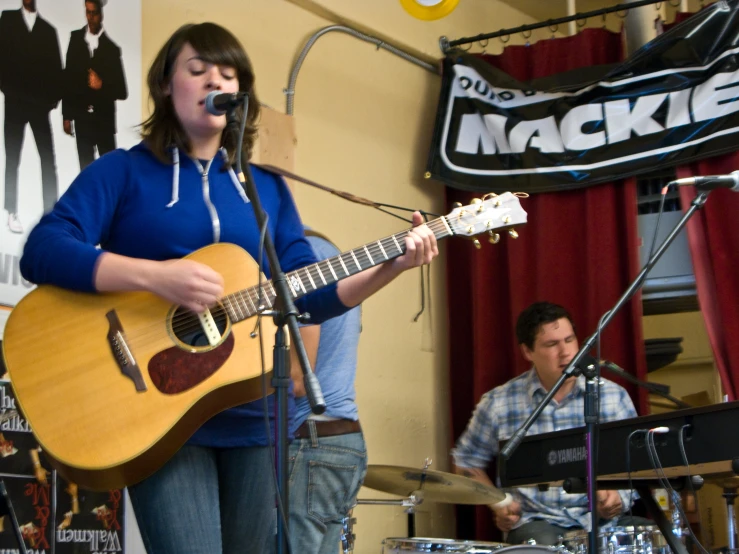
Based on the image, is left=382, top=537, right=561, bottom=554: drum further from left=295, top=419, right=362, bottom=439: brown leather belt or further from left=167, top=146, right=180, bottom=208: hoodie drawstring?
left=167, top=146, right=180, bottom=208: hoodie drawstring

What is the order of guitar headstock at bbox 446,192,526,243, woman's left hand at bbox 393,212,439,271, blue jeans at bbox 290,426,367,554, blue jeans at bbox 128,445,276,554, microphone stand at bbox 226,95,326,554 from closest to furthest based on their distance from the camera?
microphone stand at bbox 226,95,326,554 < blue jeans at bbox 128,445,276,554 < woman's left hand at bbox 393,212,439,271 < guitar headstock at bbox 446,192,526,243 < blue jeans at bbox 290,426,367,554

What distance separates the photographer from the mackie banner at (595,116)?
4469 mm

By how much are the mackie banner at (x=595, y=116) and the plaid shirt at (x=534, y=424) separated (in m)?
1.02

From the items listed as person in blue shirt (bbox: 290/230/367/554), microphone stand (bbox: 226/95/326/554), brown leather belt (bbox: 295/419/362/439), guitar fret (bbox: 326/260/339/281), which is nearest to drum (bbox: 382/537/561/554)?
person in blue shirt (bbox: 290/230/367/554)

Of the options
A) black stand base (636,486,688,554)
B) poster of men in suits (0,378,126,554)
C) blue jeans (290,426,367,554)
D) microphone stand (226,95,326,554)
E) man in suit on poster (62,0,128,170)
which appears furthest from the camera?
man in suit on poster (62,0,128,170)

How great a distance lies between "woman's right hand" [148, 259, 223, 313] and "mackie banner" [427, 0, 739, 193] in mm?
3092

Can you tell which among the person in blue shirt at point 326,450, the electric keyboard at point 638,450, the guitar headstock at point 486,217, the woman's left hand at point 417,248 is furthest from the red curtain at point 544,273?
the woman's left hand at point 417,248

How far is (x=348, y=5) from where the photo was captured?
479cm

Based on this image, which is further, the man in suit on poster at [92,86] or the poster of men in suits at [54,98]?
the man in suit on poster at [92,86]

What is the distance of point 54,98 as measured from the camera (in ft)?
11.4

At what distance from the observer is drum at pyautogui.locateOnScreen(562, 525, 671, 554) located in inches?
132

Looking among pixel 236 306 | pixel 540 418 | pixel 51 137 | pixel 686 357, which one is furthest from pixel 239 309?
pixel 686 357

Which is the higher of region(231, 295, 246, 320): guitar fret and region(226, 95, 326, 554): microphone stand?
region(231, 295, 246, 320): guitar fret

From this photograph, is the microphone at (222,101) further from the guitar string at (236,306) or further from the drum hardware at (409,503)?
the drum hardware at (409,503)
